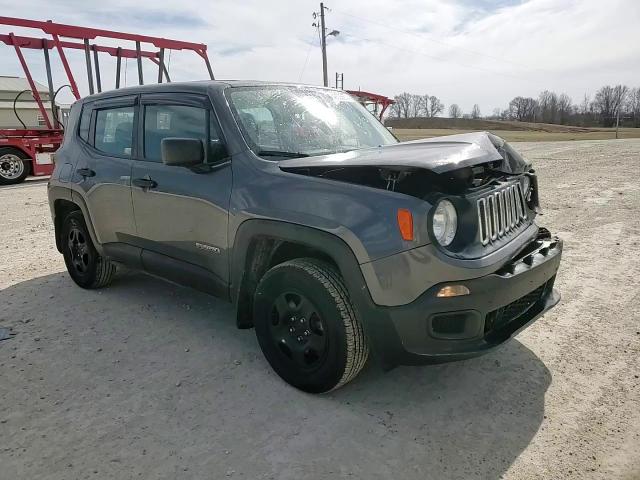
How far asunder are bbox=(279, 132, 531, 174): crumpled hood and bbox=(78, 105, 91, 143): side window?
254cm

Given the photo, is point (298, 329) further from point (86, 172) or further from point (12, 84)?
point (12, 84)

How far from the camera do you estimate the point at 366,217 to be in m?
2.56

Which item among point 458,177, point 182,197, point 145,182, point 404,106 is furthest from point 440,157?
point 404,106

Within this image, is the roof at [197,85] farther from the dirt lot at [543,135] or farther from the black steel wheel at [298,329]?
the dirt lot at [543,135]

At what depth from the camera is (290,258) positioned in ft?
10.5

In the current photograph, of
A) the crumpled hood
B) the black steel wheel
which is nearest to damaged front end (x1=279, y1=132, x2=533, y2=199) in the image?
the crumpled hood

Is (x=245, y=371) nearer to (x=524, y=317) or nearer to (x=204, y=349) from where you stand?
(x=204, y=349)

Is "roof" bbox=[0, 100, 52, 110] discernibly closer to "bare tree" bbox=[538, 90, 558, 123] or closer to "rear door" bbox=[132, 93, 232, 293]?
"rear door" bbox=[132, 93, 232, 293]

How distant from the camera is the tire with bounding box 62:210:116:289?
4.79 m

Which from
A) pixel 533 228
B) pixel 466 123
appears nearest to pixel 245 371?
pixel 533 228

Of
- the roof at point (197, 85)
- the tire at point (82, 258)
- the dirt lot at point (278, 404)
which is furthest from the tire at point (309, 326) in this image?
the tire at point (82, 258)

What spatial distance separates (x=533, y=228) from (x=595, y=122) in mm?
Result: 108070

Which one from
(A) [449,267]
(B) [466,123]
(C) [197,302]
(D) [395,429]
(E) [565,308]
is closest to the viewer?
(A) [449,267]

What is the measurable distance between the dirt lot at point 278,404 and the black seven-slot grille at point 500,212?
0.93 metres
